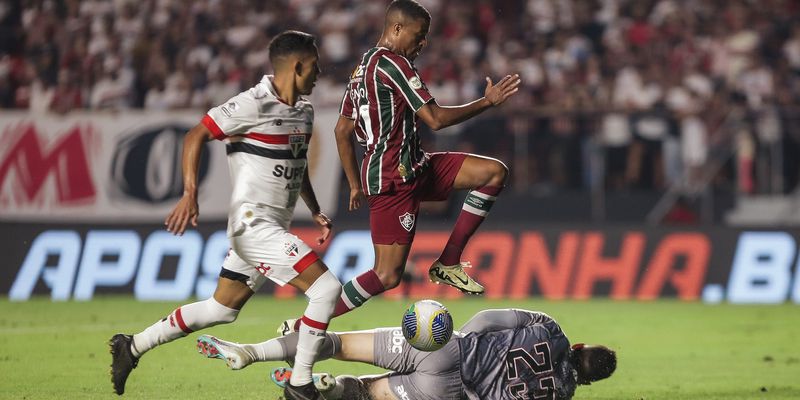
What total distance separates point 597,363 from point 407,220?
1760mm

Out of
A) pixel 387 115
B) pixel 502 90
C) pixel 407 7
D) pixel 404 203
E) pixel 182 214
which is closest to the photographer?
pixel 182 214

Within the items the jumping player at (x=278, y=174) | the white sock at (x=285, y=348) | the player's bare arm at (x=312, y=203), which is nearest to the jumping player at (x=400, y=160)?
the player's bare arm at (x=312, y=203)

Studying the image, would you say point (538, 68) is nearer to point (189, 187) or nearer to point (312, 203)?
point (312, 203)

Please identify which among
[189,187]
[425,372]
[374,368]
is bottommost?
[374,368]

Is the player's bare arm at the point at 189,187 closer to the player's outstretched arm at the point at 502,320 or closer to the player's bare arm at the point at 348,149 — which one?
the player's bare arm at the point at 348,149

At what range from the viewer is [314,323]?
7883mm

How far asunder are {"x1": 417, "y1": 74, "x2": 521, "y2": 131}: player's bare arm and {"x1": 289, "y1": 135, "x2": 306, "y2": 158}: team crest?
2.86 ft

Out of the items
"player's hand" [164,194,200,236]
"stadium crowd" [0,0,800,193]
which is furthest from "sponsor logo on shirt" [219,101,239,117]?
"stadium crowd" [0,0,800,193]

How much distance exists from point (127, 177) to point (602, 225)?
6.72 m

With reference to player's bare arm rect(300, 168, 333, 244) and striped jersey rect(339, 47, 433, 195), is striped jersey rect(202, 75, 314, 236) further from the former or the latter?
striped jersey rect(339, 47, 433, 195)

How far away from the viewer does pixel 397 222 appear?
8867 millimetres

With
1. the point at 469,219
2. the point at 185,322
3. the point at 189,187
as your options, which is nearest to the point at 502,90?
the point at 469,219

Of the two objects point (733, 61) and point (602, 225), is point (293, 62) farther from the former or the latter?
point (733, 61)

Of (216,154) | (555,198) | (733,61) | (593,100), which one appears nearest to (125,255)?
(216,154)
